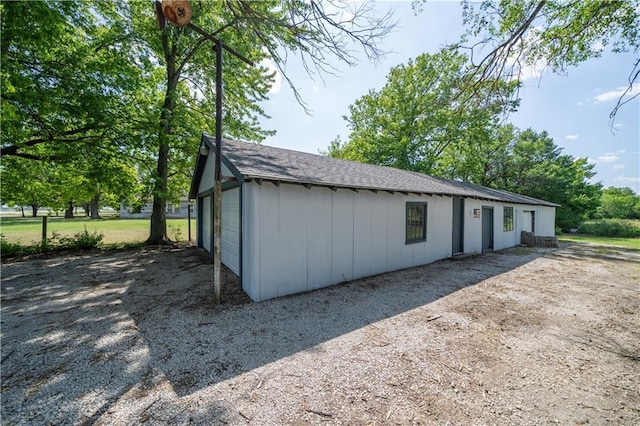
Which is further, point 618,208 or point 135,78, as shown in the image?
point 618,208

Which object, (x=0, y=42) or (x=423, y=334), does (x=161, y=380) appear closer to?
(x=423, y=334)

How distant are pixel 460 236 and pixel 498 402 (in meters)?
8.32

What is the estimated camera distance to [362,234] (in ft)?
21.2

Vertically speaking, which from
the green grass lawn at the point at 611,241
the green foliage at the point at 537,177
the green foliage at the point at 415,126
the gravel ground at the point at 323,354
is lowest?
the green grass lawn at the point at 611,241

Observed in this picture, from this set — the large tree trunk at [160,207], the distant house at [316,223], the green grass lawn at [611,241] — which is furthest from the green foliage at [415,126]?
the large tree trunk at [160,207]

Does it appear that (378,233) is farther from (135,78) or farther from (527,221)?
(527,221)

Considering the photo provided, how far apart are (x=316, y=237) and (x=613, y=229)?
27.1 metres

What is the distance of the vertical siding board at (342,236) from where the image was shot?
19.4 feet

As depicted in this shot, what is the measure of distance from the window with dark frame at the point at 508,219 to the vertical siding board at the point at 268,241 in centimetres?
1192

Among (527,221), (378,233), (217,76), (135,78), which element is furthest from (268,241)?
(527,221)

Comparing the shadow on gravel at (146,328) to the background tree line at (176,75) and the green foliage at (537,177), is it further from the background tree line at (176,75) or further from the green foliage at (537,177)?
the green foliage at (537,177)

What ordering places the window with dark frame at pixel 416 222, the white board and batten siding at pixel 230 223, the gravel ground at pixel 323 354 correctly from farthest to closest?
the window with dark frame at pixel 416 222 → the white board and batten siding at pixel 230 223 → the gravel ground at pixel 323 354

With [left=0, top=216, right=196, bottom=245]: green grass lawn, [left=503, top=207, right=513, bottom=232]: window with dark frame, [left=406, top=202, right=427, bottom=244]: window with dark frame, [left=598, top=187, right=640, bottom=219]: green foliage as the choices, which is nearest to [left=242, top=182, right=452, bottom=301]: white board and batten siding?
[left=406, top=202, right=427, bottom=244]: window with dark frame

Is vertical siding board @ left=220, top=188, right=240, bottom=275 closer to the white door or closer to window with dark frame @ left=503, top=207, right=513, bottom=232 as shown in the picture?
window with dark frame @ left=503, top=207, right=513, bottom=232
